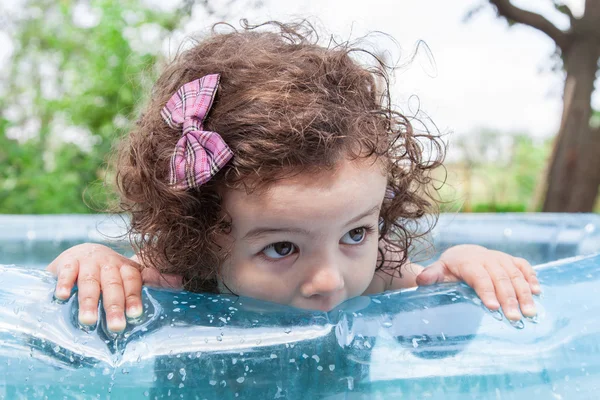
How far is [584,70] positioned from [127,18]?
492cm

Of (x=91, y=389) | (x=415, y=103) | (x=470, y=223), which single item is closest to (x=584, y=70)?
(x=470, y=223)

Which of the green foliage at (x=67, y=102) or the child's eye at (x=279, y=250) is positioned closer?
the child's eye at (x=279, y=250)

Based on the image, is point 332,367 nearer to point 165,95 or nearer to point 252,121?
point 252,121

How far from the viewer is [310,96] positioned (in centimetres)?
161

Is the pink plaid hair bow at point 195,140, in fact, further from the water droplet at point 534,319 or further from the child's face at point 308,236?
the water droplet at point 534,319

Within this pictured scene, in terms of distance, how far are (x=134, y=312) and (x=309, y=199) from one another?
1.54ft

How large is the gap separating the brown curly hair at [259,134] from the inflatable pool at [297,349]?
22cm

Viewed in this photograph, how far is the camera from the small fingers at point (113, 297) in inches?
55.6

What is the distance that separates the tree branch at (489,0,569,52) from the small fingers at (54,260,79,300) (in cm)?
502

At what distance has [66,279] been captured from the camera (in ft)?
4.98

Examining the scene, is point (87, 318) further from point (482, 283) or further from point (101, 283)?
point (482, 283)

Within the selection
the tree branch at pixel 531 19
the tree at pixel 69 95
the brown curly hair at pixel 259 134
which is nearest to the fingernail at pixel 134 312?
the brown curly hair at pixel 259 134

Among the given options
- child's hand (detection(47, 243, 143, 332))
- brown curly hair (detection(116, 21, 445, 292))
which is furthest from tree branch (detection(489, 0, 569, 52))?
child's hand (detection(47, 243, 143, 332))

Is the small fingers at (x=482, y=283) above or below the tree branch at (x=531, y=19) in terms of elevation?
below
